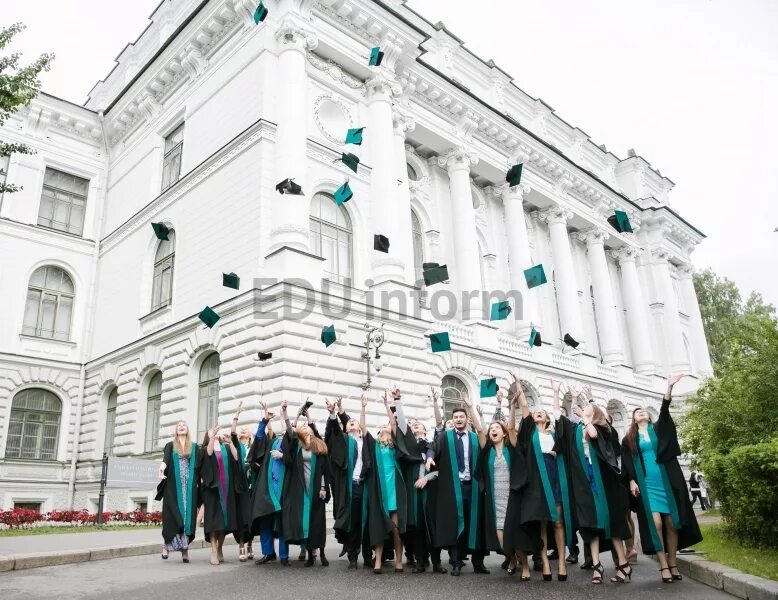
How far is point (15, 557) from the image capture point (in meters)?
7.80

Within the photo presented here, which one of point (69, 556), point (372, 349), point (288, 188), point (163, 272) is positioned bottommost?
point (69, 556)

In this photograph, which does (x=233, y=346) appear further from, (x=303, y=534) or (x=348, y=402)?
(x=303, y=534)

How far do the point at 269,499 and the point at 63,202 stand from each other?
18869 mm

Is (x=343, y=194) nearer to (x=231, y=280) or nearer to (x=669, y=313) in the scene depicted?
(x=231, y=280)

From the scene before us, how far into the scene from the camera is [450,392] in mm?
20094

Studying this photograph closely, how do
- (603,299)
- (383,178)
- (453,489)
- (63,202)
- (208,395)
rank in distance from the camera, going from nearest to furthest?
1. (453,489)
2. (208,395)
3. (383,178)
4. (63,202)
5. (603,299)

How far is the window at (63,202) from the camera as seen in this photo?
885 inches

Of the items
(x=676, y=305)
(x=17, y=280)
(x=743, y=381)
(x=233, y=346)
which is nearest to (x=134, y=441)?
(x=233, y=346)

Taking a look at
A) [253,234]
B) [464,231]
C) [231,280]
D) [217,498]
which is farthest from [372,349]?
[464,231]

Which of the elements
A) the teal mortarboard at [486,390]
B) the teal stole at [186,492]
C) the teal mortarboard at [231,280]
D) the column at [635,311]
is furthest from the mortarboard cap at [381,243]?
the column at [635,311]

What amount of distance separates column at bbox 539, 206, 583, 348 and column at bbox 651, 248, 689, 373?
8080 mm

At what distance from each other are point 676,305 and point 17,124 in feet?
103

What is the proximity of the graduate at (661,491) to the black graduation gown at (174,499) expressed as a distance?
5.71 metres

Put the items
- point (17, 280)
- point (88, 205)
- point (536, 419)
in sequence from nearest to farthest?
1. point (536, 419)
2. point (17, 280)
3. point (88, 205)
